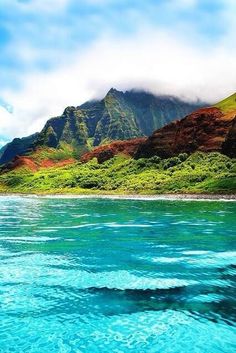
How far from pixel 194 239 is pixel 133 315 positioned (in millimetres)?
21573

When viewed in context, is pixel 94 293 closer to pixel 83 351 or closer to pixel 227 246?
pixel 83 351

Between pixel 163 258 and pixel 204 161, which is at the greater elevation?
pixel 204 161

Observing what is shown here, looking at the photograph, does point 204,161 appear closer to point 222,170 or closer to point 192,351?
point 222,170

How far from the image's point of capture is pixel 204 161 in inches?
7485

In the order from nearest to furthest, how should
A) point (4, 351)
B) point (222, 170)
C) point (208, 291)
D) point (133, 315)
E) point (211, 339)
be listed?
1. point (4, 351)
2. point (211, 339)
3. point (133, 315)
4. point (208, 291)
5. point (222, 170)

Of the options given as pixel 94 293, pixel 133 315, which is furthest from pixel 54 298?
pixel 133 315

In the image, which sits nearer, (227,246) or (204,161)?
(227,246)

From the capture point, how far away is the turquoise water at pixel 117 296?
44.6 ft

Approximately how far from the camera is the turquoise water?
13586 millimetres

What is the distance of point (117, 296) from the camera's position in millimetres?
18391

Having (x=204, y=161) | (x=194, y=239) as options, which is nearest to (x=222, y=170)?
(x=204, y=161)

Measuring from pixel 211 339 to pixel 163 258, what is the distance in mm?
13602

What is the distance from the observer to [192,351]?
12836 millimetres

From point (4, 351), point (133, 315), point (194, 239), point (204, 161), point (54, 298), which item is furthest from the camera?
point (204, 161)
